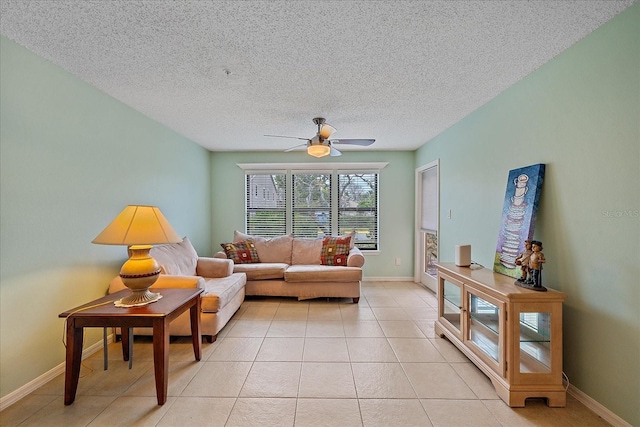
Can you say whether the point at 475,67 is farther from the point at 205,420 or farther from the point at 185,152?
the point at 185,152

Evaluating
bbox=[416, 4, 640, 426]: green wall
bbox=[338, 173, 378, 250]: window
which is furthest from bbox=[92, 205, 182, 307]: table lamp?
bbox=[338, 173, 378, 250]: window

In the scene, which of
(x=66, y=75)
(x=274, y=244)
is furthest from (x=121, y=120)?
(x=274, y=244)

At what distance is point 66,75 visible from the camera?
7.43 ft

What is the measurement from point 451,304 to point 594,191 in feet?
A: 4.81

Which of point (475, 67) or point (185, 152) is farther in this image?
point (185, 152)

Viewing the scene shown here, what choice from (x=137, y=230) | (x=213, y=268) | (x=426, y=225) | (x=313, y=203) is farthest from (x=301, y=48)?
(x=426, y=225)

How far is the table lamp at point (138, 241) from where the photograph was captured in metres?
2.02

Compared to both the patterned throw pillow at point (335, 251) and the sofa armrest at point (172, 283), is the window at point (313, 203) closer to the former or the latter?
the patterned throw pillow at point (335, 251)

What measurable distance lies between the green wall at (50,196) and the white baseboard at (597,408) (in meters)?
3.83

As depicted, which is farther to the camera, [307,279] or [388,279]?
[388,279]

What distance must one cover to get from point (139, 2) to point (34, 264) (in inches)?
76.4

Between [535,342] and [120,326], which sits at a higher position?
[120,326]

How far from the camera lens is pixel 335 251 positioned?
4355mm

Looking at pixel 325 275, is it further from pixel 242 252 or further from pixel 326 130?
pixel 326 130
